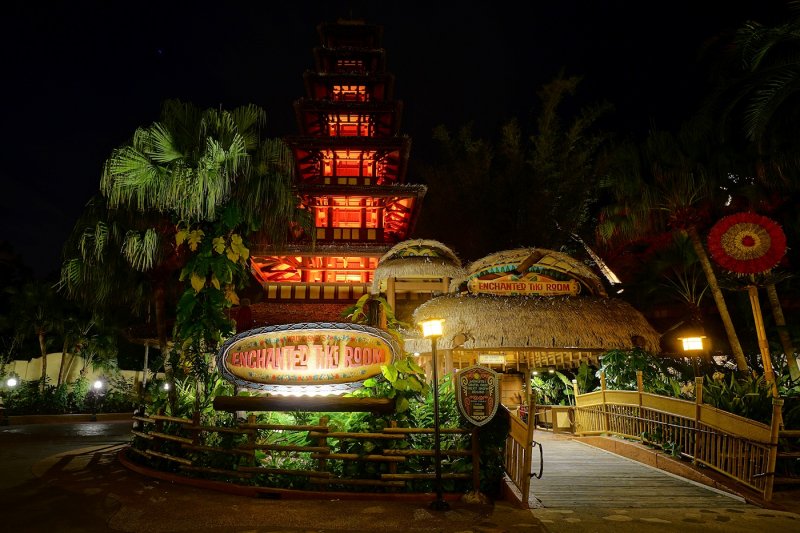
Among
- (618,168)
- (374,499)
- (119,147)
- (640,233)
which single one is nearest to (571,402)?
(640,233)

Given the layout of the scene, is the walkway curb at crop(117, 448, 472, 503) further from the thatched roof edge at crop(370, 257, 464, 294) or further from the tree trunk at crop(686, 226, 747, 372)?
the tree trunk at crop(686, 226, 747, 372)

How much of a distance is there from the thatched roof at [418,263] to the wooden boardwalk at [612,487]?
6.18 metres

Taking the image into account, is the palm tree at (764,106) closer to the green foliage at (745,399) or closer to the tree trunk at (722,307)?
the tree trunk at (722,307)

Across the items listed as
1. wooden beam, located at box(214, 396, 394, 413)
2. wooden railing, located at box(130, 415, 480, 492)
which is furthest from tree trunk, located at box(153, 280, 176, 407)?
wooden beam, located at box(214, 396, 394, 413)

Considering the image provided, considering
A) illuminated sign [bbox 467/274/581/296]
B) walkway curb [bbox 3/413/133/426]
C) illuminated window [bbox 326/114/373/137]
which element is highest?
illuminated window [bbox 326/114/373/137]

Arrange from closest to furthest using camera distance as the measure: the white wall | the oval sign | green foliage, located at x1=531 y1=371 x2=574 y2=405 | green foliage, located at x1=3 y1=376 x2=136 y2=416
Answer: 1. the oval sign
2. green foliage, located at x1=531 y1=371 x2=574 y2=405
3. green foliage, located at x1=3 y1=376 x2=136 y2=416
4. the white wall

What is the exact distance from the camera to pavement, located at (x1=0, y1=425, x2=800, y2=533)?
5793mm

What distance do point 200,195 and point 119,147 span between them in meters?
2.05

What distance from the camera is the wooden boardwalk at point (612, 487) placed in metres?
6.92

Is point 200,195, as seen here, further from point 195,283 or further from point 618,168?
point 618,168

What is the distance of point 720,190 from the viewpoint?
12.9 m

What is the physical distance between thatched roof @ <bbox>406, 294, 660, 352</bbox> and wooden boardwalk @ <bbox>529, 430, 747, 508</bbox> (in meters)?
2.57

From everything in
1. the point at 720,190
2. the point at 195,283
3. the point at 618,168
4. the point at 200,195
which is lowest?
the point at 195,283

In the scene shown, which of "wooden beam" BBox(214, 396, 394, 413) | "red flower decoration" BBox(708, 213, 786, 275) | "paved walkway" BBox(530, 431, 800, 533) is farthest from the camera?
"red flower decoration" BBox(708, 213, 786, 275)
